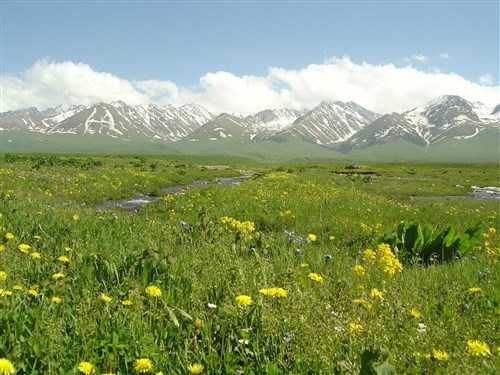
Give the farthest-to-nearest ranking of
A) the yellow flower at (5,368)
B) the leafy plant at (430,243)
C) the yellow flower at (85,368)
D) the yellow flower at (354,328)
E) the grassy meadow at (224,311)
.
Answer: the leafy plant at (430,243)
the yellow flower at (354,328)
the grassy meadow at (224,311)
the yellow flower at (85,368)
the yellow flower at (5,368)

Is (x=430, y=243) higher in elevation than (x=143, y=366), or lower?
lower

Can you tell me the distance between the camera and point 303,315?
11.7 feet

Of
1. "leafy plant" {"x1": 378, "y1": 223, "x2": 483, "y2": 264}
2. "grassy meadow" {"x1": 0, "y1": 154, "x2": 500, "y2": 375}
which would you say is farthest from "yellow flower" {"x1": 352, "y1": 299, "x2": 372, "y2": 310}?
"leafy plant" {"x1": 378, "y1": 223, "x2": 483, "y2": 264}

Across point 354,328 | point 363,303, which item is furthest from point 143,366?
point 363,303

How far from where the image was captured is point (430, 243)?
322 inches

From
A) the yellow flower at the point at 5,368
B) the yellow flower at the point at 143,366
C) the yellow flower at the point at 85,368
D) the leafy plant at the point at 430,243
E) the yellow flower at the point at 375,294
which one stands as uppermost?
the yellow flower at the point at 5,368

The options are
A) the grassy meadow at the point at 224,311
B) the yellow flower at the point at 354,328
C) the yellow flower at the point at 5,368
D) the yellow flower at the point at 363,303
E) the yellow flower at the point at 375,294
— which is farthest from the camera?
the yellow flower at the point at 375,294

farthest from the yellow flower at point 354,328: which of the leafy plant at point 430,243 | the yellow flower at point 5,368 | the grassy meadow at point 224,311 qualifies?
the leafy plant at point 430,243

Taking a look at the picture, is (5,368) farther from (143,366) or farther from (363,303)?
(363,303)

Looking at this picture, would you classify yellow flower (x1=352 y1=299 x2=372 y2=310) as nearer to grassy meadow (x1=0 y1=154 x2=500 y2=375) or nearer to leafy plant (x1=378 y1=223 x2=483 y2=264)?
grassy meadow (x1=0 y1=154 x2=500 y2=375)

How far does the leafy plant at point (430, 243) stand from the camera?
803 cm

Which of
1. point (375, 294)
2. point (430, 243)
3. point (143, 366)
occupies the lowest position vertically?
point (430, 243)

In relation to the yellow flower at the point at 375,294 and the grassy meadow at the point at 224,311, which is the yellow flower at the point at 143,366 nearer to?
the grassy meadow at the point at 224,311

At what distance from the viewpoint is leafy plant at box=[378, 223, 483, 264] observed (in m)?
8.03
